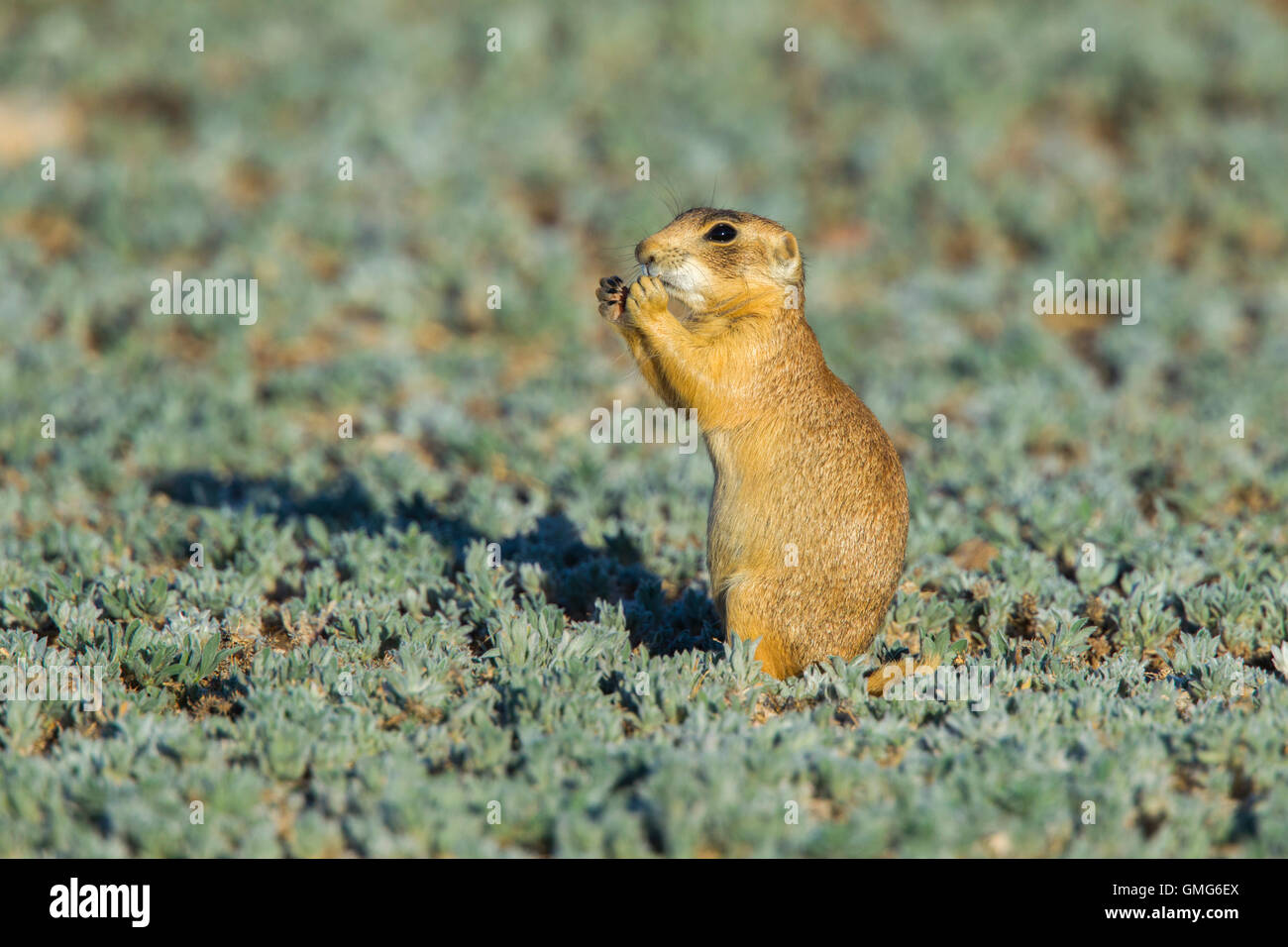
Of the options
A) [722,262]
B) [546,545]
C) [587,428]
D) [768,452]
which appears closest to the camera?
[768,452]

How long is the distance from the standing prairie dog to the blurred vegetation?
0.84 feet

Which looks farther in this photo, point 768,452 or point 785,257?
point 785,257

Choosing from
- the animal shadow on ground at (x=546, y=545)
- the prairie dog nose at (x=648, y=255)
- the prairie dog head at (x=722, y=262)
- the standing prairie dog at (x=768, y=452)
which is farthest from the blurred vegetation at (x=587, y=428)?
the prairie dog nose at (x=648, y=255)

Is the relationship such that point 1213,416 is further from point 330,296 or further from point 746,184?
point 330,296

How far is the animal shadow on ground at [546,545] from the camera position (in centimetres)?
557

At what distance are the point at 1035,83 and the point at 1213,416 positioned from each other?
5881 millimetres

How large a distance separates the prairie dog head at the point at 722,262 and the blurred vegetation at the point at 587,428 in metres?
1.28

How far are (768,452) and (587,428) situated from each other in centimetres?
378

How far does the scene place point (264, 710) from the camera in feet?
14.8

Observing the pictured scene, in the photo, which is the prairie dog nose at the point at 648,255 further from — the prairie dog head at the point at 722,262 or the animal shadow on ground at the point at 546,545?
the animal shadow on ground at the point at 546,545

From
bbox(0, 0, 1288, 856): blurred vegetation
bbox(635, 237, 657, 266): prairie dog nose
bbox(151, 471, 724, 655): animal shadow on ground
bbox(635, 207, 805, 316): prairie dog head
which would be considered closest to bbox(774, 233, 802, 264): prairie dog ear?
bbox(635, 207, 805, 316): prairie dog head

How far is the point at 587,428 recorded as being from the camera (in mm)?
8516

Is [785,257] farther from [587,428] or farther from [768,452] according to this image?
[587,428]

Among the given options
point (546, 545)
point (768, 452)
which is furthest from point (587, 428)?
point (768, 452)
